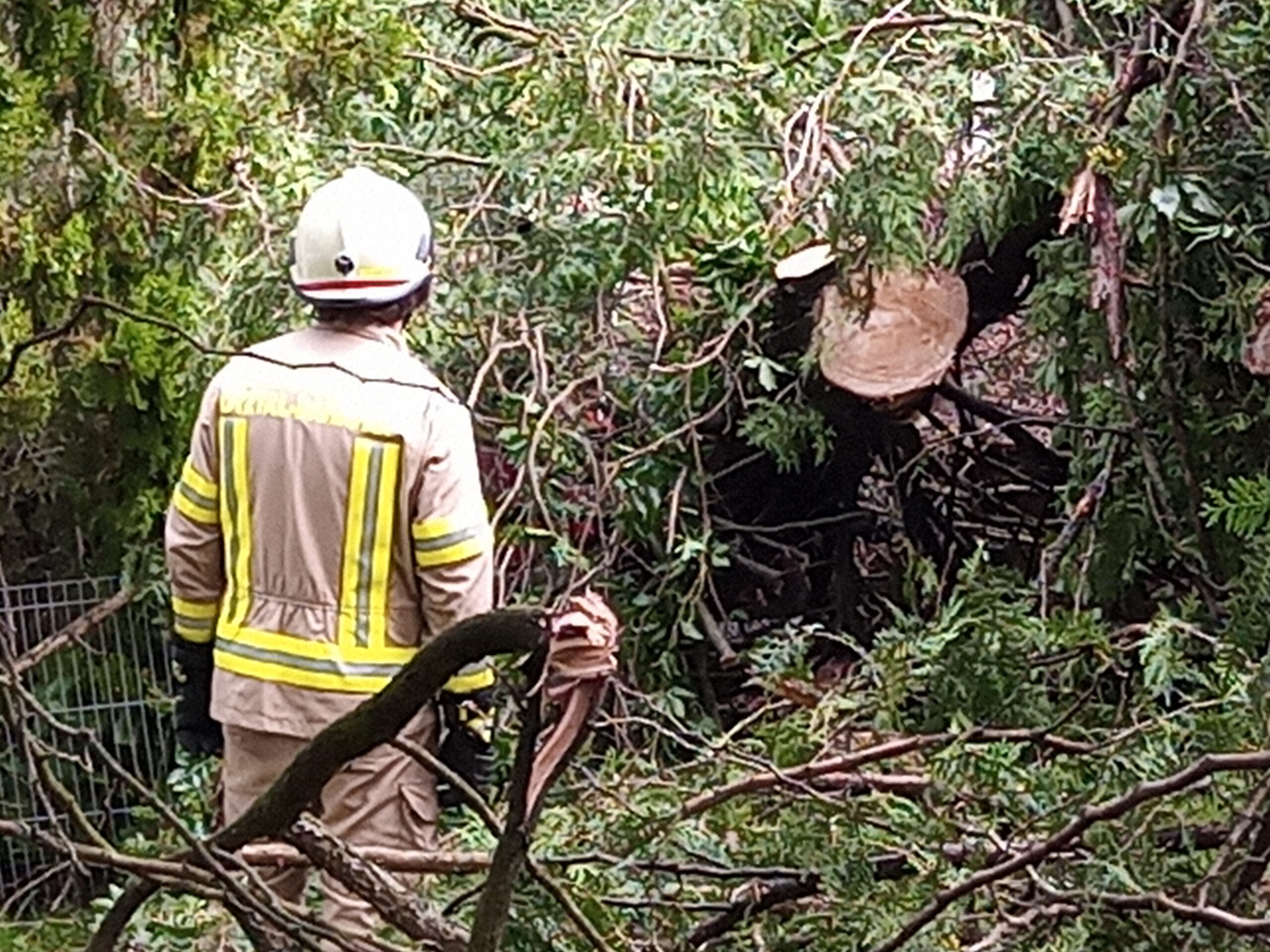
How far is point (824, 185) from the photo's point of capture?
4.38 metres

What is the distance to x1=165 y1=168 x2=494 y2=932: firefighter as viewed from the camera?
141 inches

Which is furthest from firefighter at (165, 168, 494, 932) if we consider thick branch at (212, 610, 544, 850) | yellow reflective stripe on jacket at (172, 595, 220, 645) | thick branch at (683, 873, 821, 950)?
thick branch at (212, 610, 544, 850)

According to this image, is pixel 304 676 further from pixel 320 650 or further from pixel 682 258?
pixel 682 258

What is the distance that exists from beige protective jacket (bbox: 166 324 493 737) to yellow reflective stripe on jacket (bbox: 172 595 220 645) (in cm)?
16

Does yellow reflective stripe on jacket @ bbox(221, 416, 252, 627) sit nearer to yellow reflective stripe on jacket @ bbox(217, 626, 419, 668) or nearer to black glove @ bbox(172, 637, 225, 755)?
yellow reflective stripe on jacket @ bbox(217, 626, 419, 668)

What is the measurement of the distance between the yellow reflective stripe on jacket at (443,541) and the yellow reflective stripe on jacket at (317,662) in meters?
0.18

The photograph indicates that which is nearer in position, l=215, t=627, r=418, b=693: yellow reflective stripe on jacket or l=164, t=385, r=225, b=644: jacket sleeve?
l=215, t=627, r=418, b=693: yellow reflective stripe on jacket

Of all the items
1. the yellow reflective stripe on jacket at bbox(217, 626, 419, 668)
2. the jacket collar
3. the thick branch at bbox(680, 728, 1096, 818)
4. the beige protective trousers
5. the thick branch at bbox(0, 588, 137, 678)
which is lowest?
the thick branch at bbox(0, 588, 137, 678)

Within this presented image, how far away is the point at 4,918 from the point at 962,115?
2.75 m

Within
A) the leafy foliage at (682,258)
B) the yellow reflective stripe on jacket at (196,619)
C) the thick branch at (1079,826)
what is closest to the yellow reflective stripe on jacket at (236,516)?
the yellow reflective stripe on jacket at (196,619)

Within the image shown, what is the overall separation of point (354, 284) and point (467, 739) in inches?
33.1

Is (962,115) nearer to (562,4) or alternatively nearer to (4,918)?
(562,4)

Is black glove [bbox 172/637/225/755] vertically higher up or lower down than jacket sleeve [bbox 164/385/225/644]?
lower down

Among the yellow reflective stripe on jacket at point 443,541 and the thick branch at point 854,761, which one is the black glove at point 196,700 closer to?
the yellow reflective stripe on jacket at point 443,541
